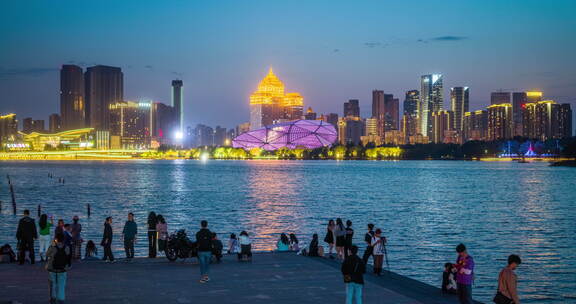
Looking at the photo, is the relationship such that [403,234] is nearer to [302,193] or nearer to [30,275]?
[30,275]

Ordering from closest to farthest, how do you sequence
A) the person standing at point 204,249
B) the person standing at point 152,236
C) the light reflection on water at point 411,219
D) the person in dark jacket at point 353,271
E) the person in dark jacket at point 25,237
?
the person in dark jacket at point 353,271 < the person standing at point 204,249 < the person in dark jacket at point 25,237 < the person standing at point 152,236 < the light reflection on water at point 411,219

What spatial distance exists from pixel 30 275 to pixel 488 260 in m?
18.8

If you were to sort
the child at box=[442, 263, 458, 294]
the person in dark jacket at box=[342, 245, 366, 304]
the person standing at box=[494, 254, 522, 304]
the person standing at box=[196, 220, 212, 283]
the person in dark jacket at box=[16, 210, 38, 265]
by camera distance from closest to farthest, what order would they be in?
the person standing at box=[494, 254, 522, 304] → the person in dark jacket at box=[342, 245, 366, 304] → the person standing at box=[196, 220, 212, 283] → the child at box=[442, 263, 458, 294] → the person in dark jacket at box=[16, 210, 38, 265]

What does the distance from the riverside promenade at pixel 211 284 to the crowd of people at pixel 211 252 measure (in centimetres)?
48

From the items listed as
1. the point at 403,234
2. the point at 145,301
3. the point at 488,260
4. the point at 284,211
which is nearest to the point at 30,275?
the point at 145,301

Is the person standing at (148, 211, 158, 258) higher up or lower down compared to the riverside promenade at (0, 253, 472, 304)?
higher up

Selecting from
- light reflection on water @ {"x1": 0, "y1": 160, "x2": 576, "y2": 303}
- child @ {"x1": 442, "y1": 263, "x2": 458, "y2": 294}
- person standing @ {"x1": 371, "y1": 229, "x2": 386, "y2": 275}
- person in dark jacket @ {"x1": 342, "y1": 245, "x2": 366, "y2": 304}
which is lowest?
light reflection on water @ {"x1": 0, "y1": 160, "x2": 576, "y2": 303}

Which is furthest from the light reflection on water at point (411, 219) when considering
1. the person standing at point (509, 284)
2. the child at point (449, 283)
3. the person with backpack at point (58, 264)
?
the person with backpack at point (58, 264)

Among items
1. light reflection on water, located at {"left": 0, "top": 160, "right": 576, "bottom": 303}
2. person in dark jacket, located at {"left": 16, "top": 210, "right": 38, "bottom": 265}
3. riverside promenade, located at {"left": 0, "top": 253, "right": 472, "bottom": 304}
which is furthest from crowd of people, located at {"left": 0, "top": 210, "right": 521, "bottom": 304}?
light reflection on water, located at {"left": 0, "top": 160, "right": 576, "bottom": 303}

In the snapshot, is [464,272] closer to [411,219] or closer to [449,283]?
[449,283]

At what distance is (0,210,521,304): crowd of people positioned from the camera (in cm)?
1228

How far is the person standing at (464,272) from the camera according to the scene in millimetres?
13391

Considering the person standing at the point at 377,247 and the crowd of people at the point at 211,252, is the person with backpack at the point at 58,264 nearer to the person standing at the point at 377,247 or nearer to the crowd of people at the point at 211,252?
the crowd of people at the point at 211,252

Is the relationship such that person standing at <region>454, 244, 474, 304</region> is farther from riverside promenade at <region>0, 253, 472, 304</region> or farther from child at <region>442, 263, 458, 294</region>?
child at <region>442, 263, 458, 294</region>
